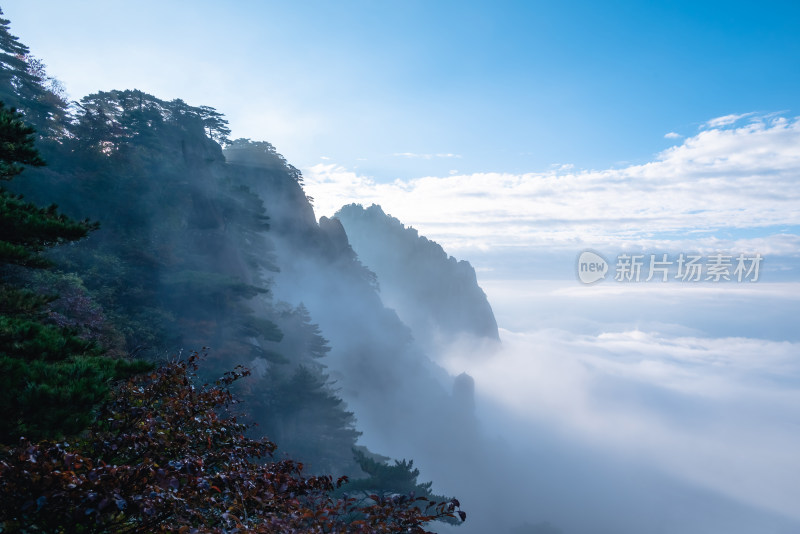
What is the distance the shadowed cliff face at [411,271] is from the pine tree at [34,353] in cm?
9950

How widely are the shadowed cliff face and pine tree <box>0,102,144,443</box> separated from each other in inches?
3917

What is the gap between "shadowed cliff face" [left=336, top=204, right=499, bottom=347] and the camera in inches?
4215

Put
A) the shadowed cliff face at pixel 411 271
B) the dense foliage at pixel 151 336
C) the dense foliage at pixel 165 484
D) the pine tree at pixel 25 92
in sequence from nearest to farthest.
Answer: the dense foliage at pixel 165 484, the dense foliage at pixel 151 336, the pine tree at pixel 25 92, the shadowed cliff face at pixel 411 271

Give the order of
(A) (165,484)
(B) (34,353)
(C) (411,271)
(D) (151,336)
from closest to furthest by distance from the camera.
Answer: (A) (165,484), (B) (34,353), (D) (151,336), (C) (411,271)

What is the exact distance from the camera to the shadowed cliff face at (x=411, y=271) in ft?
351

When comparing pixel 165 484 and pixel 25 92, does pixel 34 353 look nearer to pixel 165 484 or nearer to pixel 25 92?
pixel 165 484

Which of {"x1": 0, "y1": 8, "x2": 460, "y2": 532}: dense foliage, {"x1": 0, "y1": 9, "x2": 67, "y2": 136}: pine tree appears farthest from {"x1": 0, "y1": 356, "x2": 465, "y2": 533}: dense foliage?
{"x1": 0, "y1": 9, "x2": 67, "y2": 136}: pine tree

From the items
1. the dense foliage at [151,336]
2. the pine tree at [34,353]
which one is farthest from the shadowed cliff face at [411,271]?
the pine tree at [34,353]

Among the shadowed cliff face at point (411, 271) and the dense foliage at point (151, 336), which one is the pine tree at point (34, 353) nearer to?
the dense foliage at point (151, 336)

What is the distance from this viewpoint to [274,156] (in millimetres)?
53500

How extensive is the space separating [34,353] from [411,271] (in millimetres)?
102872

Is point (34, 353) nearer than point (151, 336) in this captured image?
Yes

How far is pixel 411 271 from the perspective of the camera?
4252 inches

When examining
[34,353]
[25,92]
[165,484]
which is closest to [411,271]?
[25,92]
